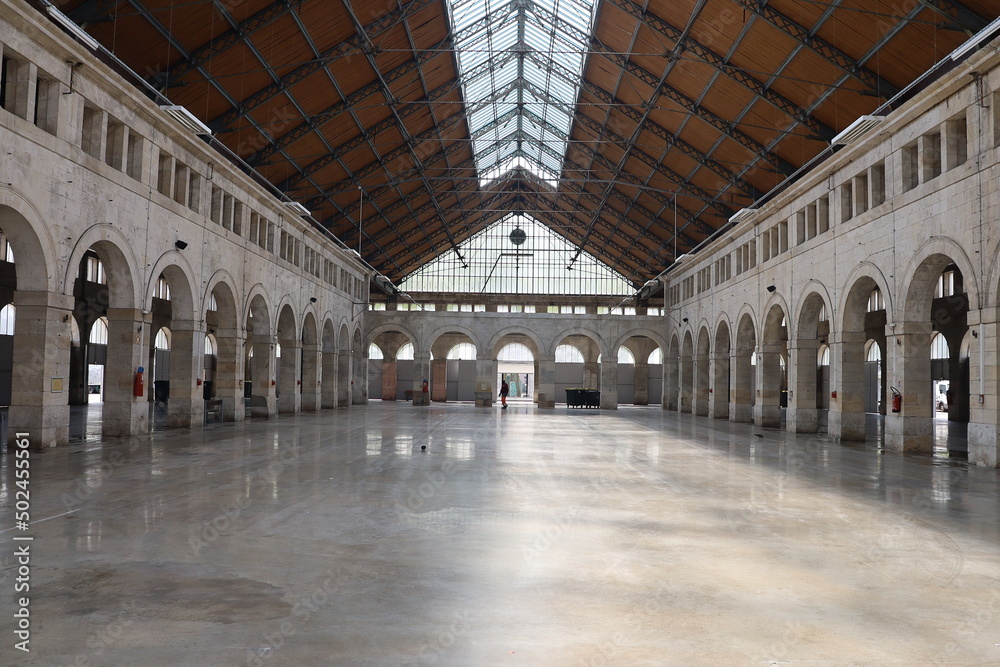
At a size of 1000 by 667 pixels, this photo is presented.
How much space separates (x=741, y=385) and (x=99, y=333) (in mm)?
35726

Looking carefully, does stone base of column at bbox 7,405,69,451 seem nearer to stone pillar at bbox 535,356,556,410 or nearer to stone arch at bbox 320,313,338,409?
stone arch at bbox 320,313,338,409

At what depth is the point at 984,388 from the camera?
16.9m

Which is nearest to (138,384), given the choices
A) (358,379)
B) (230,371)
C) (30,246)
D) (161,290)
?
(30,246)

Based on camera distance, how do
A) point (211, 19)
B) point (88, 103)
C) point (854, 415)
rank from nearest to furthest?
point (88, 103), point (211, 19), point (854, 415)

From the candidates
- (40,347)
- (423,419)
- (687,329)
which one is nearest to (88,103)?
(40,347)

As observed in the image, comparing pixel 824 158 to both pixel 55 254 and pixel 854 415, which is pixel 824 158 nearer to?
pixel 854 415

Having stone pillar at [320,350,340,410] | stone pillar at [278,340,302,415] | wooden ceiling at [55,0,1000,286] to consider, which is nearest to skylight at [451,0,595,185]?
wooden ceiling at [55,0,1000,286]

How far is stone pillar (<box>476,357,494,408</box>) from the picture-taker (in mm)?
48881

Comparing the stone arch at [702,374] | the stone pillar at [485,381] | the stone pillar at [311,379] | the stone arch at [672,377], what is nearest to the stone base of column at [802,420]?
the stone arch at [702,374]

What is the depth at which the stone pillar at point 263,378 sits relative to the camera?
30781 millimetres

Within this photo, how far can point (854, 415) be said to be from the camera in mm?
23812

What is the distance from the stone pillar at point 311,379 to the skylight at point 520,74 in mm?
13927

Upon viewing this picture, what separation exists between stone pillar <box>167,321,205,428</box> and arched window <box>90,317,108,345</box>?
20.3 meters

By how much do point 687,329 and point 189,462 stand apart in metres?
35.0
